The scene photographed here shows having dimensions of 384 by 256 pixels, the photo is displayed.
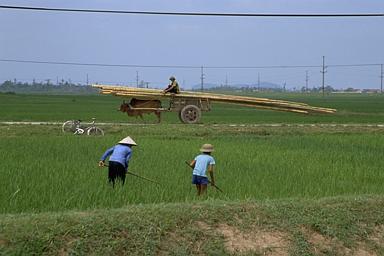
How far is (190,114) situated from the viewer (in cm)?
2236

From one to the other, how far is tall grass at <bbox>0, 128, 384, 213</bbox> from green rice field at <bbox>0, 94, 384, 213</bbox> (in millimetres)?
15

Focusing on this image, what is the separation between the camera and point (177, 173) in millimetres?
10086

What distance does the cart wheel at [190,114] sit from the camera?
876 inches

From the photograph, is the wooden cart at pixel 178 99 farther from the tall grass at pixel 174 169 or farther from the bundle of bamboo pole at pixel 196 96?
the tall grass at pixel 174 169

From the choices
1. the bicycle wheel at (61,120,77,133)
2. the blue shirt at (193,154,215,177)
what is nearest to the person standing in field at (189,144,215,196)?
the blue shirt at (193,154,215,177)

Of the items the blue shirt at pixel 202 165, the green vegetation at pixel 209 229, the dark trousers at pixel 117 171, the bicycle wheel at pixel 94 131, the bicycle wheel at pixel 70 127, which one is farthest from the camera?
the bicycle wheel at pixel 70 127

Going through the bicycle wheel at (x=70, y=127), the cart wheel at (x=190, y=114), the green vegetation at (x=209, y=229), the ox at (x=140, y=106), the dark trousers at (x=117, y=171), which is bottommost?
the green vegetation at (x=209, y=229)

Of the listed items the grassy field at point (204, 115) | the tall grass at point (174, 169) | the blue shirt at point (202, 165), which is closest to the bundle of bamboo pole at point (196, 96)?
the grassy field at point (204, 115)

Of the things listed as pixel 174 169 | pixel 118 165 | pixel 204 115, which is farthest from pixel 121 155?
pixel 204 115

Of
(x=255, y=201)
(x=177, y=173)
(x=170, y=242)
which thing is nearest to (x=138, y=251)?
(x=170, y=242)

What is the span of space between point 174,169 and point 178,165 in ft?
1.88

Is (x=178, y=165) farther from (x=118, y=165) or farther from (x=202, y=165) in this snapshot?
(x=202, y=165)

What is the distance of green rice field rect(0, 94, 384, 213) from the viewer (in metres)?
7.71

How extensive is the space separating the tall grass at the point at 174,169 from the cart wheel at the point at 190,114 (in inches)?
182
